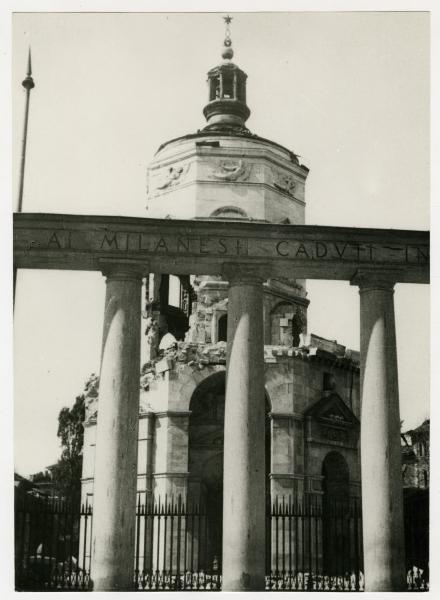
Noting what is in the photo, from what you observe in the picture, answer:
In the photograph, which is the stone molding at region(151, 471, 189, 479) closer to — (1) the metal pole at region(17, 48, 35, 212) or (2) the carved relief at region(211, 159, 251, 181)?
(2) the carved relief at region(211, 159, 251, 181)

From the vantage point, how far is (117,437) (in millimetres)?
19984

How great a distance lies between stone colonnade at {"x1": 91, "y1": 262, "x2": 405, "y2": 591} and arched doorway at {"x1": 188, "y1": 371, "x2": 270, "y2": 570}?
19.9 metres

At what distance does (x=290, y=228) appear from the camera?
21516 millimetres

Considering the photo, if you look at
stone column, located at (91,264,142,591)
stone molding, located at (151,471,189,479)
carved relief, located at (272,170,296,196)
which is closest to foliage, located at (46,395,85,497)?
stone molding, located at (151,471,189,479)

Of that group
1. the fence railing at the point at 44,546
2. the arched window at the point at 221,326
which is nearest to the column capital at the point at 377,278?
the fence railing at the point at 44,546

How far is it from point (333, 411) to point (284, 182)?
13.0 m

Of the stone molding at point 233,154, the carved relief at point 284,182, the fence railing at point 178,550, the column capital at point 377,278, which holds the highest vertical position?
the stone molding at point 233,154

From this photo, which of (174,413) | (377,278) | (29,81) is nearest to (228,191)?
(174,413)

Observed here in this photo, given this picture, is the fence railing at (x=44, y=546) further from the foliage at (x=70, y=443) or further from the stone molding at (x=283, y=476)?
the foliage at (x=70, y=443)

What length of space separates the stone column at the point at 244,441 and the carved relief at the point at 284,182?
25954mm

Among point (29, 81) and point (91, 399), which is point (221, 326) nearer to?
point (91, 399)

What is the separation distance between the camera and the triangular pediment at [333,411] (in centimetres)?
4091

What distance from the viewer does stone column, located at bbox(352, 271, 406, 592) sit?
66.1 ft

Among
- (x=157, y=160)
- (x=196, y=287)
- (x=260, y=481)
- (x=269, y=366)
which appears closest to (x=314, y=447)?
(x=269, y=366)
